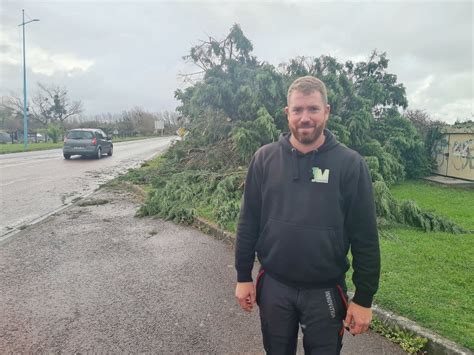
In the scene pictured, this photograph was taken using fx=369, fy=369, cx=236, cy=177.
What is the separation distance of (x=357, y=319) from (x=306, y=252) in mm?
494

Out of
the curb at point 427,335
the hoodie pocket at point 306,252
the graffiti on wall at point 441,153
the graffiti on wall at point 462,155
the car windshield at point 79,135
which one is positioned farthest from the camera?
the car windshield at point 79,135

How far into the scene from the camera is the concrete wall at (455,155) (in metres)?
12.3

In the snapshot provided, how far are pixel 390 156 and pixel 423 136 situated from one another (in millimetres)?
4765

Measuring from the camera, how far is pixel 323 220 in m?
2.06

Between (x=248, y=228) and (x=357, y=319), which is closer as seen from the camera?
(x=357, y=319)

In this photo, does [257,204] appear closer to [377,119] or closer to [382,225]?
[382,225]

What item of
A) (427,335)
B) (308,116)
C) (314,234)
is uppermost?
(308,116)

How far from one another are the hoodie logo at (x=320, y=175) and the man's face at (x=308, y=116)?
0.19 m

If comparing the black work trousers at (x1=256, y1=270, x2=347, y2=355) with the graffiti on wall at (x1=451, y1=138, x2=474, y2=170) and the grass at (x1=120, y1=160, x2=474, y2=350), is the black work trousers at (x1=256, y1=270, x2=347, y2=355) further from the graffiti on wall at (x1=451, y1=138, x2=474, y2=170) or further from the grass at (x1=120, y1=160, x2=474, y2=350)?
the graffiti on wall at (x1=451, y1=138, x2=474, y2=170)

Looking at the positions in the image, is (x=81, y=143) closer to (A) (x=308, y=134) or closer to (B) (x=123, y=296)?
(B) (x=123, y=296)

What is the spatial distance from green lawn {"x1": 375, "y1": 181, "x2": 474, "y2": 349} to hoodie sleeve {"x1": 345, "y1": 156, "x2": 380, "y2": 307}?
1566 mm

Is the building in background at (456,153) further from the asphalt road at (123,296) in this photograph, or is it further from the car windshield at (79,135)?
the car windshield at (79,135)

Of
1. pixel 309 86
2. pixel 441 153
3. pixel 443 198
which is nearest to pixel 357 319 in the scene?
pixel 309 86

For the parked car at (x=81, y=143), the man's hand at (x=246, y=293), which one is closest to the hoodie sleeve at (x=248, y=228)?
the man's hand at (x=246, y=293)
